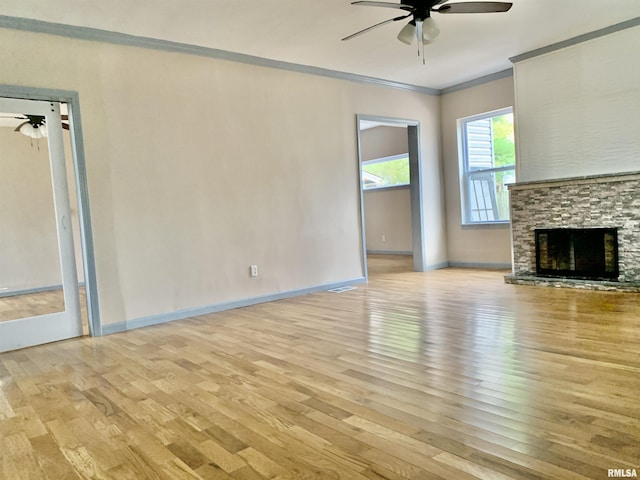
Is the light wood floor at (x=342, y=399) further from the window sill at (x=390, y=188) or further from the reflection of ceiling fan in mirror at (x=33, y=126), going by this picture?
the window sill at (x=390, y=188)

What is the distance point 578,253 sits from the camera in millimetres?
5270

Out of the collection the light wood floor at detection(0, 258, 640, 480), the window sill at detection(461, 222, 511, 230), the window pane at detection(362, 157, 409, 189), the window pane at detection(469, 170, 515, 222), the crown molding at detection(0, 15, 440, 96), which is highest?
the crown molding at detection(0, 15, 440, 96)

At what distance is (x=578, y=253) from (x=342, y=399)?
4183 mm

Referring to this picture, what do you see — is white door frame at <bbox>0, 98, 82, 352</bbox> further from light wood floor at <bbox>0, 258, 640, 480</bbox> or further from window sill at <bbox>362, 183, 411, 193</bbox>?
window sill at <bbox>362, 183, 411, 193</bbox>

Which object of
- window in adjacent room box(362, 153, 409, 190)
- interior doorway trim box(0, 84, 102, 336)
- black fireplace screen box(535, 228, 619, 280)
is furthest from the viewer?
window in adjacent room box(362, 153, 409, 190)

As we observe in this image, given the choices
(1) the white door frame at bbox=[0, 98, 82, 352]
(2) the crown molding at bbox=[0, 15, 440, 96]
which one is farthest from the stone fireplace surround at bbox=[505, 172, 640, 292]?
(1) the white door frame at bbox=[0, 98, 82, 352]

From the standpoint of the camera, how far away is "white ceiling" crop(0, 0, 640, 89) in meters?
3.80

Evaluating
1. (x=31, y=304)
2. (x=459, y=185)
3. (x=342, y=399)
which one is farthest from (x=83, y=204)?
(x=459, y=185)

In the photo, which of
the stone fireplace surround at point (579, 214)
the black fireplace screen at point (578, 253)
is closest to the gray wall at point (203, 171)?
the stone fireplace surround at point (579, 214)

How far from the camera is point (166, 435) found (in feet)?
6.74

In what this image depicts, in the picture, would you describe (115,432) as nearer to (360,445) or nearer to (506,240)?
(360,445)

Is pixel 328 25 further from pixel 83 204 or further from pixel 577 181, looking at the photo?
pixel 577 181

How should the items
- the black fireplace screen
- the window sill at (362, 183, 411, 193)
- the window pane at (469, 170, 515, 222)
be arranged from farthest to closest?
the window sill at (362, 183, 411, 193)
the window pane at (469, 170, 515, 222)
the black fireplace screen

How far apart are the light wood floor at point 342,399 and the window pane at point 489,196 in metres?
2.84
